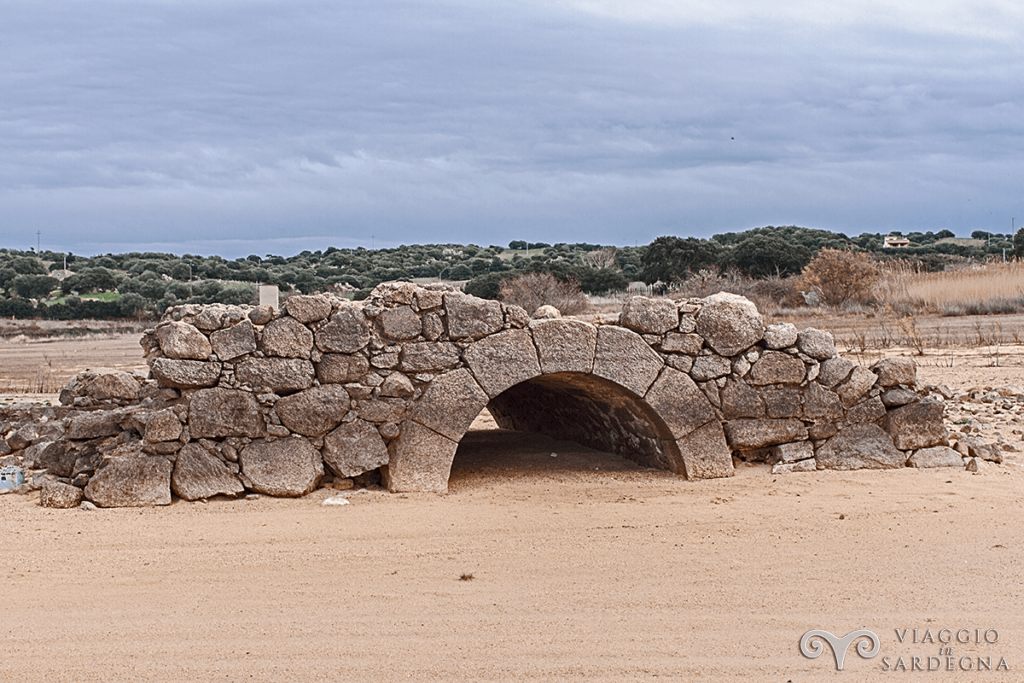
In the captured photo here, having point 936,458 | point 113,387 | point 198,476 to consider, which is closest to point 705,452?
point 936,458

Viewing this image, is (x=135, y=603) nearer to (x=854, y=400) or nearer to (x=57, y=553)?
(x=57, y=553)

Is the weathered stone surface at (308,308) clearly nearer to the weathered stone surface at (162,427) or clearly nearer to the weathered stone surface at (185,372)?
the weathered stone surface at (185,372)

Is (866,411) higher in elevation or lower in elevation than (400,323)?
lower

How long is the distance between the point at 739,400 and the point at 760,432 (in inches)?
13.4

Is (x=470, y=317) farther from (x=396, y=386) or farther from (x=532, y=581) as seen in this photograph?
(x=532, y=581)

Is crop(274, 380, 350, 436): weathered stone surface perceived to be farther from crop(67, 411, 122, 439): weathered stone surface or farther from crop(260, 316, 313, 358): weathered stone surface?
crop(67, 411, 122, 439): weathered stone surface

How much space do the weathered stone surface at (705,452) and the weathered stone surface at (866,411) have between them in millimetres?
1107

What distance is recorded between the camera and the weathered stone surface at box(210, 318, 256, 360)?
6902 mm

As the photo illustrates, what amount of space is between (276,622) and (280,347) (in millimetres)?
2458

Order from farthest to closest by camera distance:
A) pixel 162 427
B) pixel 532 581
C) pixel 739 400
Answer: pixel 739 400 < pixel 162 427 < pixel 532 581

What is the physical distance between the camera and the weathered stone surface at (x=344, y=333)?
6.99 m

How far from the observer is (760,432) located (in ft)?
25.1

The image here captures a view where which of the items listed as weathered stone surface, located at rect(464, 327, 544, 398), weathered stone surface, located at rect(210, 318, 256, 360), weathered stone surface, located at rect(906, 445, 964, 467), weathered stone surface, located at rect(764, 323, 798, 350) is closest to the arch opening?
weathered stone surface, located at rect(464, 327, 544, 398)

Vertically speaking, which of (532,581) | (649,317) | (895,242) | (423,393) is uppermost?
(895,242)
